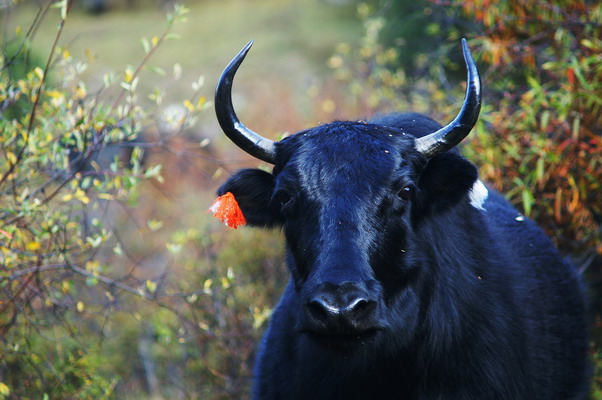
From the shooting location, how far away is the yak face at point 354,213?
3309 millimetres

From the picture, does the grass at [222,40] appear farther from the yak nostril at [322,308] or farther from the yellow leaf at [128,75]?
the yak nostril at [322,308]

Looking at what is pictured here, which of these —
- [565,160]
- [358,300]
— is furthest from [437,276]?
[565,160]

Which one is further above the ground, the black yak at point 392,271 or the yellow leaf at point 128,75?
the yellow leaf at point 128,75

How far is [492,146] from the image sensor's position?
627 centimetres

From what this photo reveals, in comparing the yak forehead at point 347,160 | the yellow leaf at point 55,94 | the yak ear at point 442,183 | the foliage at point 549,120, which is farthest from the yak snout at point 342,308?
the foliage at point 549,120

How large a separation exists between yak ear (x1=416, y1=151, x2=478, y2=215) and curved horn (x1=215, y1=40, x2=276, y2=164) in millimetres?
836

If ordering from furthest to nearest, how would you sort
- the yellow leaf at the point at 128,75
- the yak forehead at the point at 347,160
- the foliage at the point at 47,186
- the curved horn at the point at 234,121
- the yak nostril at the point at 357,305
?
1. the yellow leaf at the point at 128,75
2. the foliage at the point at 47,186
3. the curved horn at the point at 234,121
4. the yak forehead at the point at 347,160
5. the yak nostril at the point at 357,305

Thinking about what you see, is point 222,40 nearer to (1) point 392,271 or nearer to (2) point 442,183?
(2) point 442,183

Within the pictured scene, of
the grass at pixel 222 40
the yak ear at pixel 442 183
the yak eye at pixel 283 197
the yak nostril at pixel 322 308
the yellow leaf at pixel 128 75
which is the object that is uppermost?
the yellow leaf at pixel 128 75

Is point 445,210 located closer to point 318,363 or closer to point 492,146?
point 318,363

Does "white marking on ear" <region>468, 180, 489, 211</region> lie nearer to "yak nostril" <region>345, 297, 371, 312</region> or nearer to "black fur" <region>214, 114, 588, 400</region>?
"black fur" <region>214, 114, 588, 400</region>

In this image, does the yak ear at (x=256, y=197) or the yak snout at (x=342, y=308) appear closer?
the yak snout at (x=342, y=308)

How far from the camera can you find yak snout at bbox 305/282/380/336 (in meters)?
3.18

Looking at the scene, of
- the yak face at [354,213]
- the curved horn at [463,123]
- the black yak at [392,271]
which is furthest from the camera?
the curved horn at [463,123]
